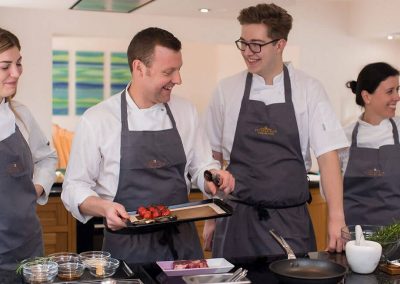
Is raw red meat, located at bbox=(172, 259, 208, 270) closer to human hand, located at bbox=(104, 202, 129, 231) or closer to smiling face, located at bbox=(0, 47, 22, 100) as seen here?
human hand, located at bbox=(104, 202, 129, 231)

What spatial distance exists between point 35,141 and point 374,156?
1.77 meters

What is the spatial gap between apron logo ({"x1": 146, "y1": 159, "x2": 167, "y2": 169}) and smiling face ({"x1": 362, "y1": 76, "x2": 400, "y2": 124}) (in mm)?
1506

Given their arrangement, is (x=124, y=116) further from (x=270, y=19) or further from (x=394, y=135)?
(x=394, y=135)

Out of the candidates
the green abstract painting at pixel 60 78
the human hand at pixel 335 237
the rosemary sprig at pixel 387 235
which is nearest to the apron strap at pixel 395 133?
the human hand at pixel 335 237

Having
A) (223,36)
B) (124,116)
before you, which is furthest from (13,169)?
(223,36)

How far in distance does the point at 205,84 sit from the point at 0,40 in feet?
21.9

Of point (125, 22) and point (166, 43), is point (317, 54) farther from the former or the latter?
point (166, 43)

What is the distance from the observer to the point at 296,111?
2.76 meters

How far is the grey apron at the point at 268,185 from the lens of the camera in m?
2.73

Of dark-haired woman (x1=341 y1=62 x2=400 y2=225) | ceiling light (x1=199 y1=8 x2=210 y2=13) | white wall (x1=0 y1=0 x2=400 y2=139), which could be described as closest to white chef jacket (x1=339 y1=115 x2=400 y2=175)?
dark-haired woman (x1=341 y1=62 x2=400 y2=225)

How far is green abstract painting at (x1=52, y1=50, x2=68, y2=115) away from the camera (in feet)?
27.7

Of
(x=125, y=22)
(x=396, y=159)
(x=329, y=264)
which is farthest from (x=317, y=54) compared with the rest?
(x=329, y=264)

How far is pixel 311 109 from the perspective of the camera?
9.00 ft

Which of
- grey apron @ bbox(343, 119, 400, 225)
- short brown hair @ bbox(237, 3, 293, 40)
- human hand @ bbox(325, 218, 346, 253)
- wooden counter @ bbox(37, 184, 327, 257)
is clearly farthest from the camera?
wooden counter @ bbox(37, 184, 327, 257)
